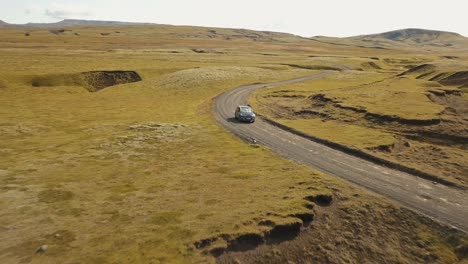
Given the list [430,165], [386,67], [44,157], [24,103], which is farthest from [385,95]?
[386,67]

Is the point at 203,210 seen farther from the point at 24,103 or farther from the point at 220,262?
the point at 24,103

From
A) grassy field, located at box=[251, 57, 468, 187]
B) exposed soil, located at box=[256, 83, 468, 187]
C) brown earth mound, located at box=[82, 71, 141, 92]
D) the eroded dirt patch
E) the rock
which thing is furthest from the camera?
brown earth mound, located at box=[82, 71, 141, 92]

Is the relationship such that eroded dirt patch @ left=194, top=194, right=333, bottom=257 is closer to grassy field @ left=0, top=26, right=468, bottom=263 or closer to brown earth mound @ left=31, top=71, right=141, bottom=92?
grassy field @ left=0, top=26, right=468, bottom=263

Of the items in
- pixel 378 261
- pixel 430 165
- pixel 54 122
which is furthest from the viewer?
pixel 54 122

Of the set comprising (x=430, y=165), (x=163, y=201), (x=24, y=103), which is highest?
(x=430, y=165)

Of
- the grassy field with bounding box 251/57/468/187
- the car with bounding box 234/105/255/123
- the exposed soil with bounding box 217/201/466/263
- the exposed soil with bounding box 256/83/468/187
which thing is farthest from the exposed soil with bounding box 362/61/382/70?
the exposed soil with bounding box 217/201/466/263

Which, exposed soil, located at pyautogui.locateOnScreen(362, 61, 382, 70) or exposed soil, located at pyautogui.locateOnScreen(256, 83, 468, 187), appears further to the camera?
exposed soil, located at pyautogui.locateOnScreen(362, 61, 382, 70)

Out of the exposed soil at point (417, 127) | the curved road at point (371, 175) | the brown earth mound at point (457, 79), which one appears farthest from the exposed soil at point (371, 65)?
the curved road at point (371, 175)

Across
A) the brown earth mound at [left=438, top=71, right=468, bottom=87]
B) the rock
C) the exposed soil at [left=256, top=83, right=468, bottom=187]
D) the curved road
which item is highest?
the brown earth mound at [left=438, top=71, right=468, bottom=87]
